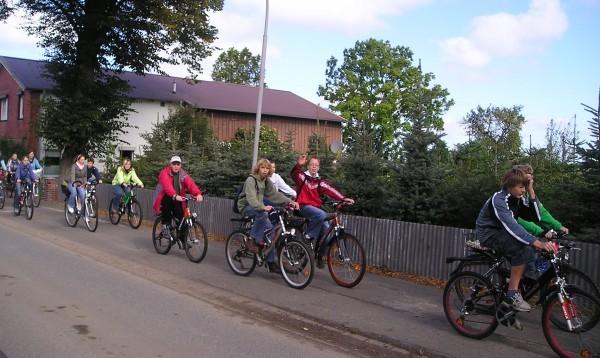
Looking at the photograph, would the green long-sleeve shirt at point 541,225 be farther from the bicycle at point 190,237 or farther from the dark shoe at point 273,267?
the bicycle at point 190,237

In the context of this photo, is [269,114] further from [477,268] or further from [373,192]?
[477,268]

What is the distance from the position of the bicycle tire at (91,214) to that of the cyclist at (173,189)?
3897mm

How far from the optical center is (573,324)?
541 centimetres

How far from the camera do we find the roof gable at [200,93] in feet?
117

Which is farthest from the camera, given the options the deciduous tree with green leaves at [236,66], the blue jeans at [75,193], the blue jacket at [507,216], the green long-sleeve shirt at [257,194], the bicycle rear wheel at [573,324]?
the deciduous tree with green leaves at [236,66]

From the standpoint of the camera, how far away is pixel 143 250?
447 inches

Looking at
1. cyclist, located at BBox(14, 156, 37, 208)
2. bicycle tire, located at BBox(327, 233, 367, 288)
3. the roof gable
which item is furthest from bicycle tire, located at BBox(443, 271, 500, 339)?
the roof gable

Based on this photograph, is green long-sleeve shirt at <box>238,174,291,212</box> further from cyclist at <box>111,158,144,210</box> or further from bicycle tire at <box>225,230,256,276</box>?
cyclist at <box>111,158,144,210</box>

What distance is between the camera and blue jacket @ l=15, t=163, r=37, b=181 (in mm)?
17453

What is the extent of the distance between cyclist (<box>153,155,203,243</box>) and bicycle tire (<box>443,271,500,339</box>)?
208 inches

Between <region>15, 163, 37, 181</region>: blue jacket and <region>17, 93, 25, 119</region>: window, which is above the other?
<region>17, 93, 25, 119</region>: window

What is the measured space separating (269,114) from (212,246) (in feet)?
98.3

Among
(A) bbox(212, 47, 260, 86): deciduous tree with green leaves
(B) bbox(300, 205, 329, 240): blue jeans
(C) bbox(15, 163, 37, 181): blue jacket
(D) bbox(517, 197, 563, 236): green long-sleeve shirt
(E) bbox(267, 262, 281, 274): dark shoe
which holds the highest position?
(A) bbox(212, 47, 260, 86): deciduous tree with green leaves

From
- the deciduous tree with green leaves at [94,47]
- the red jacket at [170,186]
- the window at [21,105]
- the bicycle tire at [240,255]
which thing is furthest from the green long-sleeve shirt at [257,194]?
the window at [21,105]
